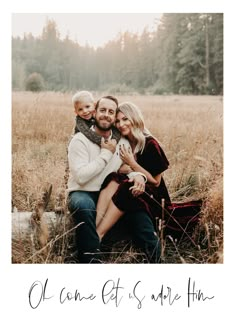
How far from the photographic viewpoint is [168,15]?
17.7 feet

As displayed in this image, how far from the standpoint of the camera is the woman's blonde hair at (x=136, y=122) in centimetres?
530

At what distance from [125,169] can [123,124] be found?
38 cm

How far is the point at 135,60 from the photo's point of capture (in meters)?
5.52

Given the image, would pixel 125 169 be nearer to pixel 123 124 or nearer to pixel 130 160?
pixel 130 160

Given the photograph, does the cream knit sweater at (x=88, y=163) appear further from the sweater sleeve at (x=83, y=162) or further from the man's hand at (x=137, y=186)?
the man's hand at (x=137, y=186)

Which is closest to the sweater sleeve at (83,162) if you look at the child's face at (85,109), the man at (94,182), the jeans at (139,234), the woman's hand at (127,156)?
the man at (94,182)

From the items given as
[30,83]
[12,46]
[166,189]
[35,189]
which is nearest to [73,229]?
[35,189]

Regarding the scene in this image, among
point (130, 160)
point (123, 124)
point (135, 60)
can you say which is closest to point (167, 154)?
point (130, 160)

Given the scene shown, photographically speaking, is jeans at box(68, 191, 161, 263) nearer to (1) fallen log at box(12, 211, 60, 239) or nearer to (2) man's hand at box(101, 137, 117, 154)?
(1) fallen log at box(12, 211, 60, 239)

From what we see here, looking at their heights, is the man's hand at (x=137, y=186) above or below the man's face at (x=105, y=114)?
below

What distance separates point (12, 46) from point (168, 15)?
1352 millimetres

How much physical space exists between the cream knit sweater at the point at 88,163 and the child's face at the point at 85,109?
0.52ft

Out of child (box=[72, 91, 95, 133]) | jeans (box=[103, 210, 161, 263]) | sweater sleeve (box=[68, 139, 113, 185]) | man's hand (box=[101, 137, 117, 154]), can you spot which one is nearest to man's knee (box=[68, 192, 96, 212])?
sweater sleeve (box=[68, 139, 113, 185])
